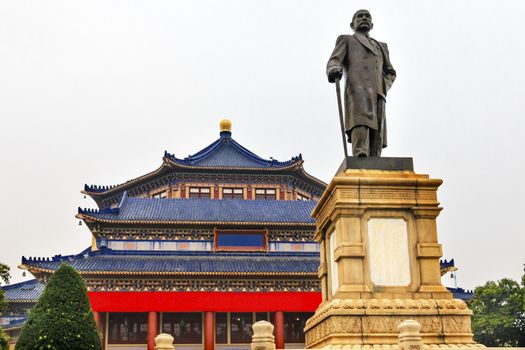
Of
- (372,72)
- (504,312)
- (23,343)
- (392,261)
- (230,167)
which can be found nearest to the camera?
(392,261)

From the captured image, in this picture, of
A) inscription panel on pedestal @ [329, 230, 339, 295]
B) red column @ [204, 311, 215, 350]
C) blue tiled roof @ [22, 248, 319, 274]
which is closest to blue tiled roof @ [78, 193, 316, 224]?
blue tiled roof @ [22, 248, 319, 274]

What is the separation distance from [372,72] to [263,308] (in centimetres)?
2507

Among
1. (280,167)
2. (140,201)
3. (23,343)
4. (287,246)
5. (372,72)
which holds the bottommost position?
(23,343)

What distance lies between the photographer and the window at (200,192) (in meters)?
45.8

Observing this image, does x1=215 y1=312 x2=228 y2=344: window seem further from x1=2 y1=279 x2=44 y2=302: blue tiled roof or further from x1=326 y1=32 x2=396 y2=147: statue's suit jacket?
x1=326 y1=32 x2=396 y2=147: statue's suit jacket

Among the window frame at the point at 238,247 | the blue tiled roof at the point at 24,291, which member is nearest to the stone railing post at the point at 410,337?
the window frame at the point at 238,247

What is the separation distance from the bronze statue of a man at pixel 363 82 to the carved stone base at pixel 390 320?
229 cm

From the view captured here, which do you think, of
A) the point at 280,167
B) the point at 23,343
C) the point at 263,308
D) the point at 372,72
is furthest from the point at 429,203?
the point at 280,167

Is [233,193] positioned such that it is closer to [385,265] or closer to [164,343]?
[385,265]

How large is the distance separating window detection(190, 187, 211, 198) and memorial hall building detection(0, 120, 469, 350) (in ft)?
17.0

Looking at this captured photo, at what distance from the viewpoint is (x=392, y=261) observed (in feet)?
27.9

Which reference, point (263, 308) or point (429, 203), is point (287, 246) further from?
point (429, 203)

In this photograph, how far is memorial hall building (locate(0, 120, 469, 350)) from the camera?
107 ft

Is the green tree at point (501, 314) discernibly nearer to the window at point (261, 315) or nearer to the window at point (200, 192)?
the window at point (261, 315)
